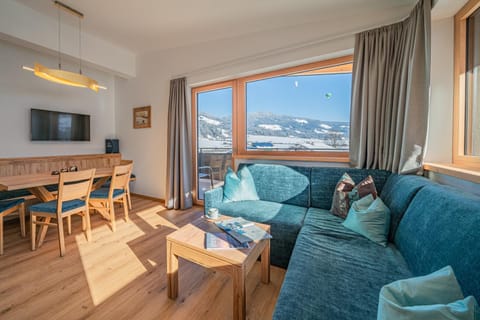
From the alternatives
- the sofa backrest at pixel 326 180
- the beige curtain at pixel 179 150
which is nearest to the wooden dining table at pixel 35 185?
the beige curtain at pixel 179 150

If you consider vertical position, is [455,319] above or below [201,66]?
below

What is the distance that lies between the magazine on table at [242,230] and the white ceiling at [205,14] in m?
2.30

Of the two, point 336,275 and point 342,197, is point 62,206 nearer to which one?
point 336,275

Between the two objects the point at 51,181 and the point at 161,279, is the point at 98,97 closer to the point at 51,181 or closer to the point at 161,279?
the point at 51,181

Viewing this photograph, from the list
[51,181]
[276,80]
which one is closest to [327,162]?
[276,80]

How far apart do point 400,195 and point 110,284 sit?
7.71 ft

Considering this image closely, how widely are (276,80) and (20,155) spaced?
4.11 metres

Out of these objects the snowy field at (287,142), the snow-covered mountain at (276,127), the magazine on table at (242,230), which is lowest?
the magazine on table at (242,230)

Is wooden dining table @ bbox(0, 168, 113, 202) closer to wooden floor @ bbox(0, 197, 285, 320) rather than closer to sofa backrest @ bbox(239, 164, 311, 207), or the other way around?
wooden floor @ bbox(0, 197, 285, 320)

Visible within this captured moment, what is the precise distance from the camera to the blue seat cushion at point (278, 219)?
169cm

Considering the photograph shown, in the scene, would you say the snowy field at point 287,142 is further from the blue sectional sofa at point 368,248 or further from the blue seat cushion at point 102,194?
the blue seat cushion at point 102,194

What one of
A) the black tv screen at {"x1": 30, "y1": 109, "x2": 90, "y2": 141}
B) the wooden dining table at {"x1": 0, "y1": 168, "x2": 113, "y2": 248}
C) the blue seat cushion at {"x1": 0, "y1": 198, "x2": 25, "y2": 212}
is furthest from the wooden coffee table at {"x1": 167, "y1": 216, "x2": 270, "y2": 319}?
the black tv screen at {"x1": 30, "y1": 109, "x2": 90, "y2": 141}

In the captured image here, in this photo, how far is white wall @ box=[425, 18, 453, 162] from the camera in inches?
65.7

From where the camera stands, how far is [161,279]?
1.59 metres
